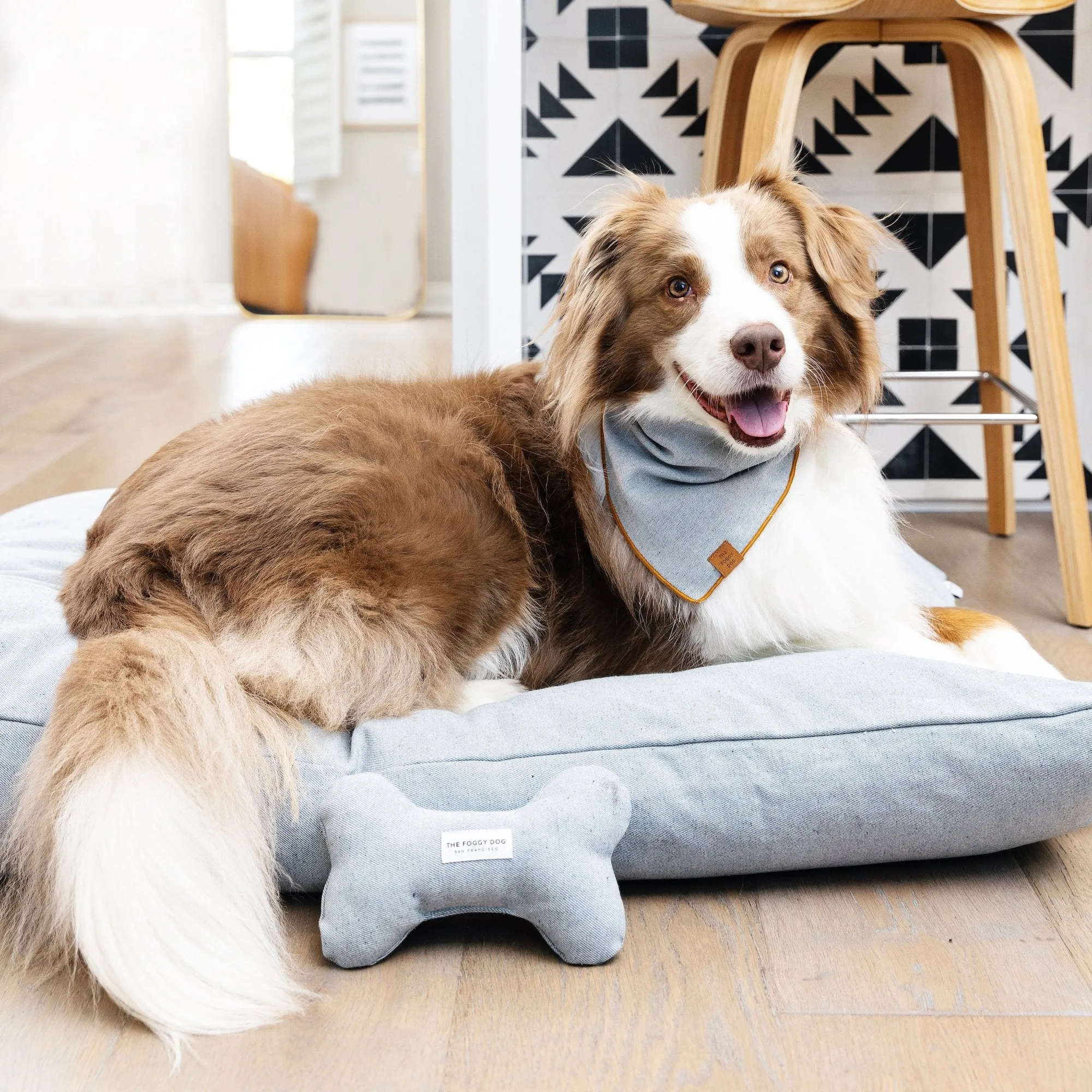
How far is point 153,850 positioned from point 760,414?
38.1 inches

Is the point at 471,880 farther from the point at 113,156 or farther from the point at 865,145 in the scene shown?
the point at 865,145

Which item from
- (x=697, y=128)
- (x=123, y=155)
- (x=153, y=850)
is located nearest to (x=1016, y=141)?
(x=697, y=128)

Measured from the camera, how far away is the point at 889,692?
1.45 m

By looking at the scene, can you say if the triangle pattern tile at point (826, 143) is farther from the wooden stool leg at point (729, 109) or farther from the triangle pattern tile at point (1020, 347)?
the triangle pattern tile at point (1020, 347)

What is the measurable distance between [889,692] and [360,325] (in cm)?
183

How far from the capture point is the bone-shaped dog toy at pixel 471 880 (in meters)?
1.23

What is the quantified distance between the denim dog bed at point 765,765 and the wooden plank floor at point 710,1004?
0.06m


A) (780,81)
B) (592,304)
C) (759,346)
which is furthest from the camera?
(780,81)

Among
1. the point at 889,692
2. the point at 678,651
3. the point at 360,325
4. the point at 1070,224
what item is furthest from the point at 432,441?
the point at 1070,224

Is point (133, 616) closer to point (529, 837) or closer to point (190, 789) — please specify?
point (190, 789)

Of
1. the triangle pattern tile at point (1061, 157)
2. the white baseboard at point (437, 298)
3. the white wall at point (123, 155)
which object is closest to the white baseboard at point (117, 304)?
the white wall at point (123, 155)

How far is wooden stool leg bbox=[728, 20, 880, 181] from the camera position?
234cm

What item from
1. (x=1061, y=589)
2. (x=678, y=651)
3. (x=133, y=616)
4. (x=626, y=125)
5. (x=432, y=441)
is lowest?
(x=1061, y=589)

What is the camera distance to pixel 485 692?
1.71m
